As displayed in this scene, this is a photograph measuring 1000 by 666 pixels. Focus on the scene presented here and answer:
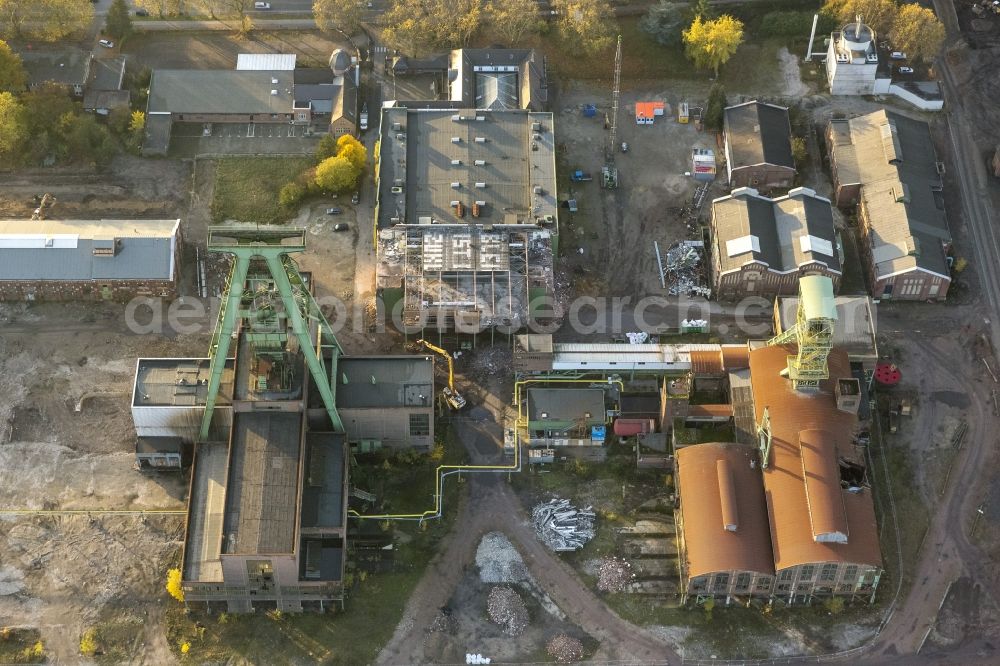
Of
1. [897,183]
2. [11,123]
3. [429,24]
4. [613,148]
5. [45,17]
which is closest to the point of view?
[897,183]

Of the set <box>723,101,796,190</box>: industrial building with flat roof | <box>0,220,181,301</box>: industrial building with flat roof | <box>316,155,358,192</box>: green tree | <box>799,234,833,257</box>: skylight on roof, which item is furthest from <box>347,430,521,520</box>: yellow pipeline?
<box>723,101,796,190</box>: industrial building with flat roof

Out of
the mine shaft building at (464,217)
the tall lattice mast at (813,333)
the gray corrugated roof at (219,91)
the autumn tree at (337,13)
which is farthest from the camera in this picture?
the autumn tree at (337,13)

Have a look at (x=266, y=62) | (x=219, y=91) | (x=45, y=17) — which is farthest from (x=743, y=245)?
(x=45, y=17)

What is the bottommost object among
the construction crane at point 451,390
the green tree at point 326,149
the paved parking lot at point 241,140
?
the construction crane at point 451,390

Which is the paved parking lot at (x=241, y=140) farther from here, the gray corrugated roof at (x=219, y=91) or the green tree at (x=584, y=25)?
the green tree at (x=584, y=25)

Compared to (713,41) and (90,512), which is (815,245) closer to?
(713,41)

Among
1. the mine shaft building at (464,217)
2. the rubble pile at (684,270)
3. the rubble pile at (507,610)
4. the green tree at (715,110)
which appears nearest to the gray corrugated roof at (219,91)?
the mine shaft building at (464,217)

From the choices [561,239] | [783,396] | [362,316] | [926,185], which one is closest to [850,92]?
[926,185]
